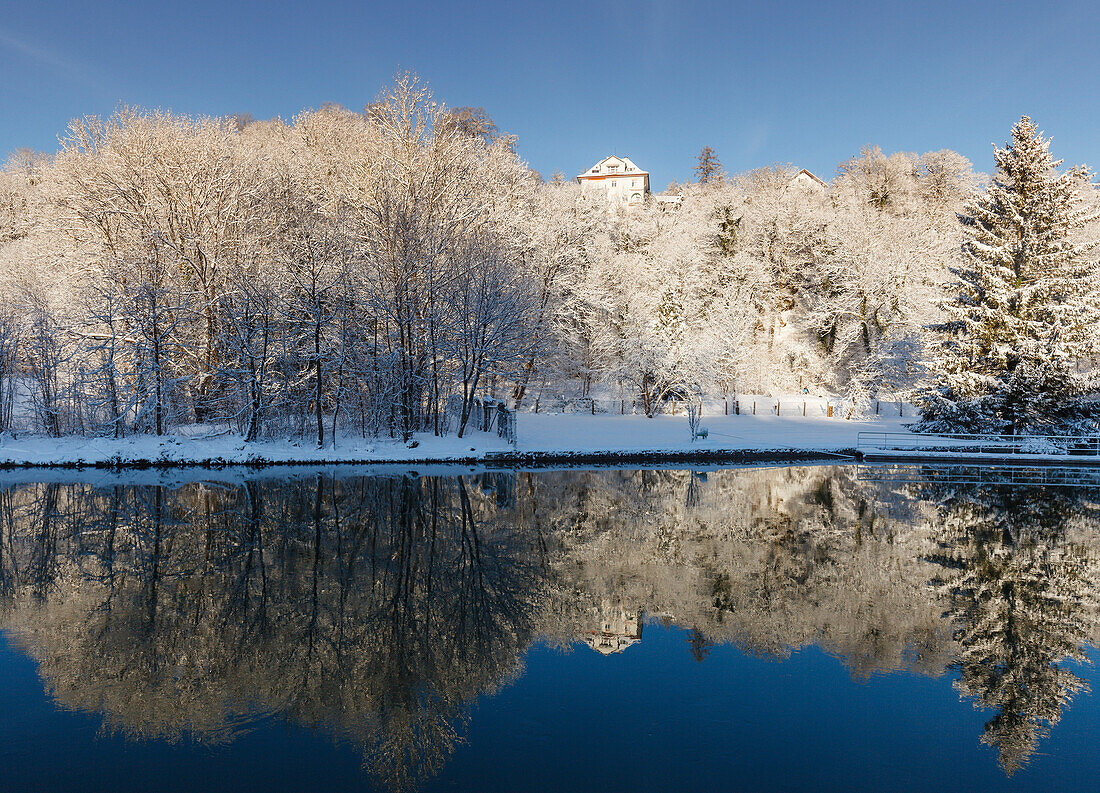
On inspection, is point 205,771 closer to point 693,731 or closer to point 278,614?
point 278,614

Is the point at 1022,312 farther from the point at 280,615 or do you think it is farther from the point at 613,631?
the point at 280,615

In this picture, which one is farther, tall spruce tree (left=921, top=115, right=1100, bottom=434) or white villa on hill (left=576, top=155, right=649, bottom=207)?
white villa on hill (left=576, top=155, right=649, bottom=207)

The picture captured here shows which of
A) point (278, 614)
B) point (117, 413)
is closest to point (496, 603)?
point (278, 614)

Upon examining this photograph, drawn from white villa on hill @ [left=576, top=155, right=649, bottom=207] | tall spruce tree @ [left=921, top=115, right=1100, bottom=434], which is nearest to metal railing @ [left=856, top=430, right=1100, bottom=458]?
tall spruce tree @ [left=921, top=115, right=1100, bottom=434]

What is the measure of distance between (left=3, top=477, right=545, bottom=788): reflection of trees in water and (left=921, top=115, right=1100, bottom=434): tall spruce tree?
24.1 m

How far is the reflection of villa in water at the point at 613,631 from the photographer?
30.3 feet

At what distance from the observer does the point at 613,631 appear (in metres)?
9.63

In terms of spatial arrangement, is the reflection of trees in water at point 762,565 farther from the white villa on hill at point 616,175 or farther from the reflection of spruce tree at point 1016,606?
the white villa on hill at point 616,175

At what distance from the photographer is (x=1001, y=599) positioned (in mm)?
10805

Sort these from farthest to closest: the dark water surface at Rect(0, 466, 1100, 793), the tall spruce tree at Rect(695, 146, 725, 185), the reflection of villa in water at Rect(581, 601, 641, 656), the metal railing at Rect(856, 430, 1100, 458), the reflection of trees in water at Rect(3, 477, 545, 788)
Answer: the tall spruce tree at Rect(695, 146, 725, 185), the metal railing at Rect(856, 430, 1100, 458), the reflection of villa in water at Rect(581, 601, 641, 656), the reflection of trees in water at Rect(3, 477, 545, 788), the dark water surface at Rect(0, 466, 1100, 793)

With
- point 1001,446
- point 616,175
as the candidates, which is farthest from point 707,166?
point 1001,446

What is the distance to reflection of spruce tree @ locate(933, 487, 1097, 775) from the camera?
7609 mm

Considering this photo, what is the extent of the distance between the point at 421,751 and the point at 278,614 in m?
4.15

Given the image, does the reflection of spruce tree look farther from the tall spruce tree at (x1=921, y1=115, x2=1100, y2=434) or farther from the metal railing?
the tall spruce tree at (x1=921, y1=115, x2=1100, y2=434)
